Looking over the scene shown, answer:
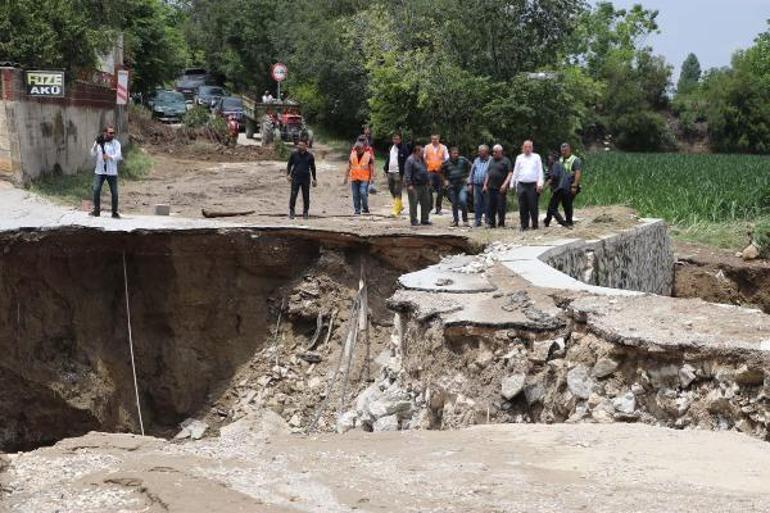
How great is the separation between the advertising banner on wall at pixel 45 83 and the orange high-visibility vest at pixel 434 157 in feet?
25.2

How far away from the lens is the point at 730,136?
70500mm

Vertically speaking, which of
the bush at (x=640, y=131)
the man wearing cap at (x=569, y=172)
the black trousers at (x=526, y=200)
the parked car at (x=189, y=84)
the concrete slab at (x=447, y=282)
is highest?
the parked car at (x=189, y=84)

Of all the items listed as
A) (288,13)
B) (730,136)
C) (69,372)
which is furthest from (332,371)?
(730,136)

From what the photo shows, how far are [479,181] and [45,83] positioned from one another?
9185 mm

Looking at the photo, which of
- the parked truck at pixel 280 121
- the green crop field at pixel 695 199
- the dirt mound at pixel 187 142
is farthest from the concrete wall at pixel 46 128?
the green crop field at pixel 695 199

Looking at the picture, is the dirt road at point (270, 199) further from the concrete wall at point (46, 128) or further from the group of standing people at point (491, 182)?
the concrete wall at point (46, 128)

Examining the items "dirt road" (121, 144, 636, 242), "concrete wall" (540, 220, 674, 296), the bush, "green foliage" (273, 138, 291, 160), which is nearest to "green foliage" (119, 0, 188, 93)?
"green foliage" (273, 138, 291, 160)

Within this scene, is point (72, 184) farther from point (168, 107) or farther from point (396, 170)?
point (168, 107)

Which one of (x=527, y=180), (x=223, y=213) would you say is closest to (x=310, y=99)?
(x=223, y=213)

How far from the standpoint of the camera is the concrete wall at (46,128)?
19.9 meters

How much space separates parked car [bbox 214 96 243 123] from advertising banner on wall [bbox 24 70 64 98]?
58.9 feet

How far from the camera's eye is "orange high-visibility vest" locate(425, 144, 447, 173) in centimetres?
1928

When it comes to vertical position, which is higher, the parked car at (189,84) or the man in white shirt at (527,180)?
the parked car at (189,84)

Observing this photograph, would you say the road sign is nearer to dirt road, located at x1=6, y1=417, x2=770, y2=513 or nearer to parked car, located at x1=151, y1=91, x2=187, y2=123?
parked car, located at x1=151, y1=91, x2=187, y2=123
